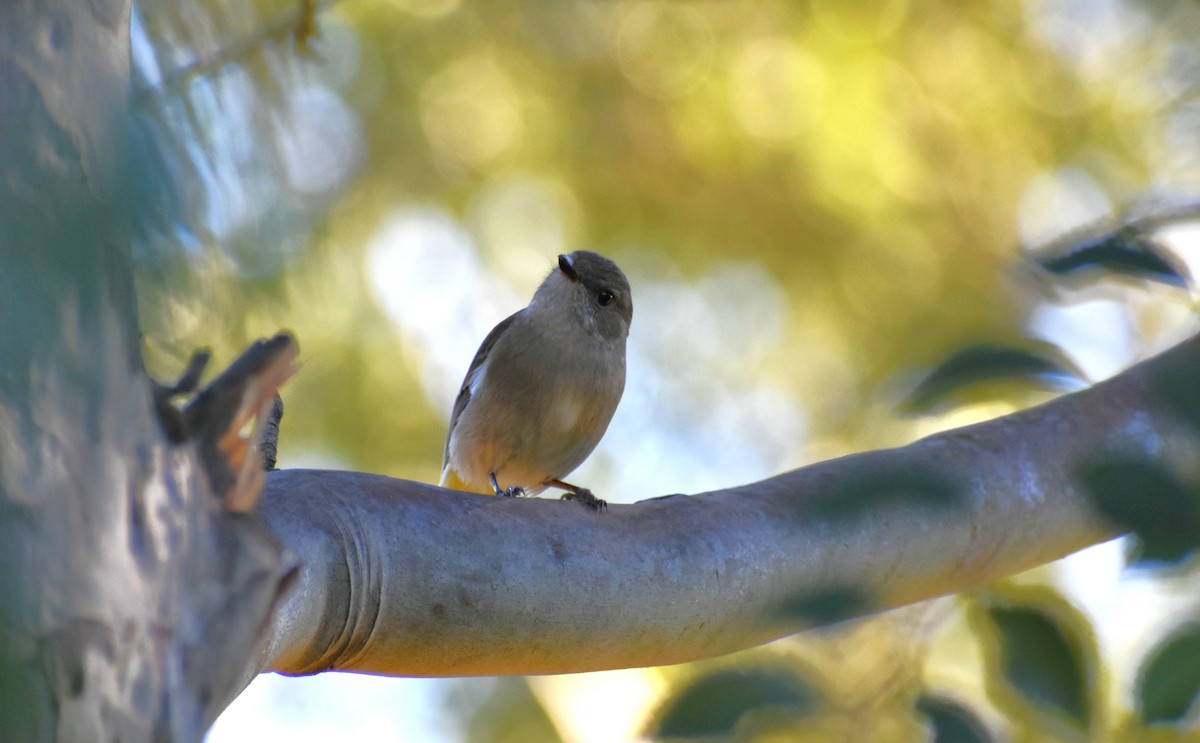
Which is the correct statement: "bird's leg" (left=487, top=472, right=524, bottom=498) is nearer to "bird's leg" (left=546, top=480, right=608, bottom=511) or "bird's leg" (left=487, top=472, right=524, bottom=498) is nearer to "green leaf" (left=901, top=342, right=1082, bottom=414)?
"bird's leg" (left=546, top=480, right=608, bottom=511)

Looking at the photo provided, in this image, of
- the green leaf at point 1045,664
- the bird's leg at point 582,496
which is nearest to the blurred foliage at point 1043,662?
the green leaf at point 1045,664

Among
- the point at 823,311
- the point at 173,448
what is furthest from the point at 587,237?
the point at 173,448

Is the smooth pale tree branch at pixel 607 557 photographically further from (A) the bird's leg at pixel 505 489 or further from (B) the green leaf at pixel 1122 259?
(A) the bird's leg at pixel 505 489

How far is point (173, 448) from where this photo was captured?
1.10 m

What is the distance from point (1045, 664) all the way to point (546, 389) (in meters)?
2.51

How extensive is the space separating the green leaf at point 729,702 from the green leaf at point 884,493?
0.12m

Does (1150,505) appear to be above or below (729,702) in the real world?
above

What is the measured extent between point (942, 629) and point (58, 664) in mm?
755

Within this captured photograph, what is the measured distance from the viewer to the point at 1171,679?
73 centimetres

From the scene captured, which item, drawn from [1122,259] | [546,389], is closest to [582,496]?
[546,389]

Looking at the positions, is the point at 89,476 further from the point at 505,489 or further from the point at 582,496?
the point at 505,489

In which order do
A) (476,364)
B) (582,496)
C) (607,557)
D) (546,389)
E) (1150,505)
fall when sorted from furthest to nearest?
1. (476,364)
2. (546,389)
3. (582,496)
4. (607,557)
5. (1150,505)

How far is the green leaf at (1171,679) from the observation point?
2.35 ft

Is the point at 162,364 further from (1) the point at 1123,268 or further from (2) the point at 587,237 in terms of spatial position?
(2) the point at 587,237
